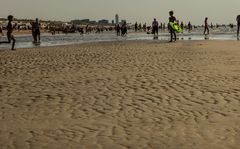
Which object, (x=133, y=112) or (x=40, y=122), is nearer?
(x=40, y=122)

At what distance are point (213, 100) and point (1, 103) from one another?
386cm

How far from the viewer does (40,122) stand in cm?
583

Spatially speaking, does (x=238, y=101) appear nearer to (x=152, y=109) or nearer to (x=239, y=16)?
(x=152, y=109)

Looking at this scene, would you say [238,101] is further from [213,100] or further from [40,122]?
[40,122]

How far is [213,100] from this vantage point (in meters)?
7.11

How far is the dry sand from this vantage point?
4.93 meters

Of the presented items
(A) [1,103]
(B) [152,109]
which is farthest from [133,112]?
(A) [1,103]

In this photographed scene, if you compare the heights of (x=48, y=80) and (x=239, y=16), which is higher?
(x=239, y=16)

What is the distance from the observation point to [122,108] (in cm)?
665

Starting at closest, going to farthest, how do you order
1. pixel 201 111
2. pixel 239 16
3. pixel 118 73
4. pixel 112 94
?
pixel 201 111, pixel 112 94, pixel 118 73, pixel 239 16

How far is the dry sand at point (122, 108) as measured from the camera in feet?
16.2

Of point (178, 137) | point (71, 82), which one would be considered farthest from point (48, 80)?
point (178, 137)

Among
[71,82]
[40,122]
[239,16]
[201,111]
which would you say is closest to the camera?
[40,122]

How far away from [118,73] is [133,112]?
447cm
